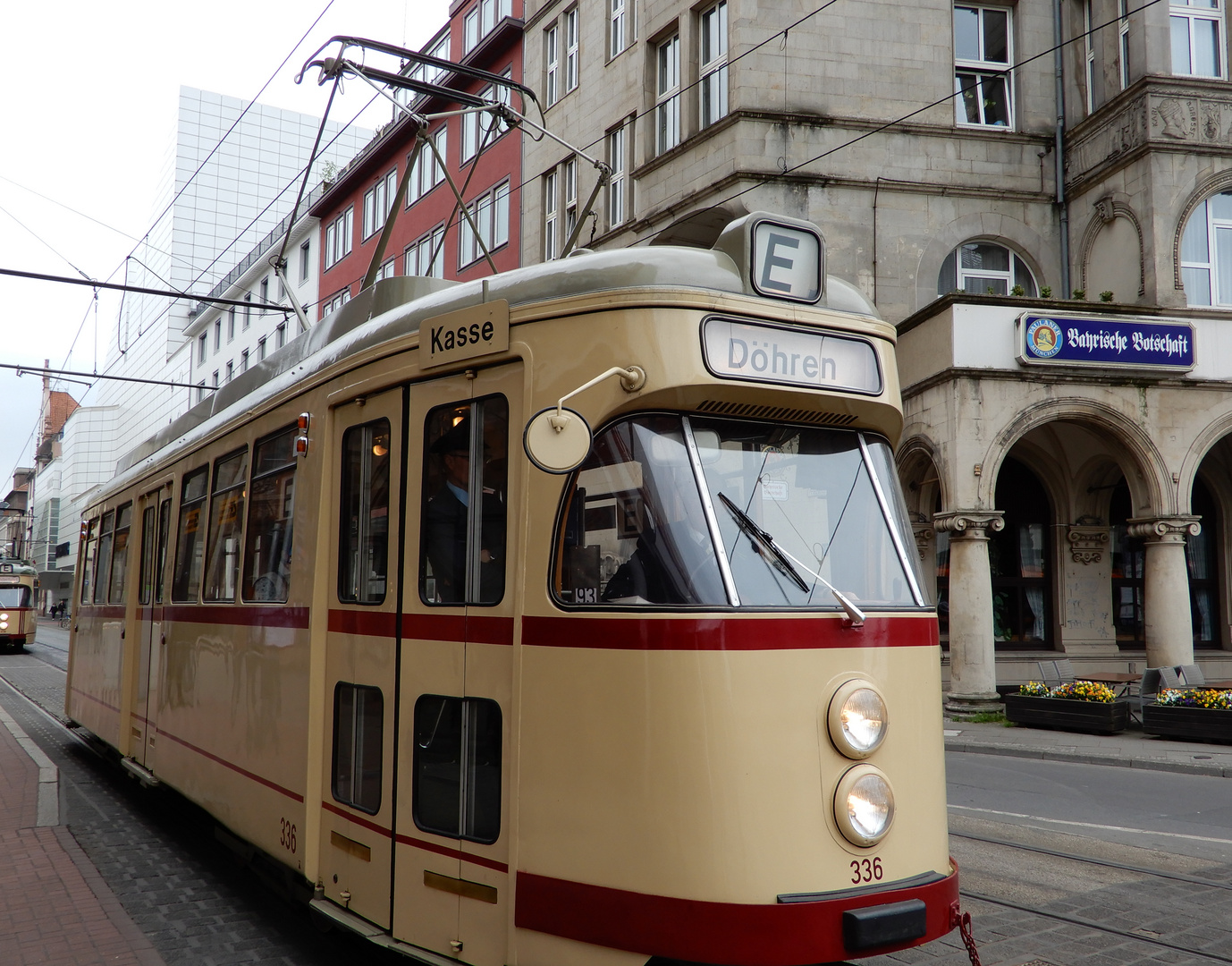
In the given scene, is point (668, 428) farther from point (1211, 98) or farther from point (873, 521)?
point (1211, 98)

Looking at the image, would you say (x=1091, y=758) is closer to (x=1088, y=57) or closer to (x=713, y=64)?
(x=1088, y=57)

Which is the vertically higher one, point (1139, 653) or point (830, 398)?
point (830, 398)

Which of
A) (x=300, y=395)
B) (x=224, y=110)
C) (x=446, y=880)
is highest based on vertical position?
(x=224, y=110)

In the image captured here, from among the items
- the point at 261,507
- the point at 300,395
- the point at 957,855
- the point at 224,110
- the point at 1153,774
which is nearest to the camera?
the point at 300,395

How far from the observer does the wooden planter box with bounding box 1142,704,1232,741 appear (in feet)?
46.1

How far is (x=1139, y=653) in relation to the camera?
20.3 m

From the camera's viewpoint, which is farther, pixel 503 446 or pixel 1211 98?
pixel 1211 98

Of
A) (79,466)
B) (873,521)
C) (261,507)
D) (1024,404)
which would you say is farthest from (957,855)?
(79,466)

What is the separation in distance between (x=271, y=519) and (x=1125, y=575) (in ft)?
62.5

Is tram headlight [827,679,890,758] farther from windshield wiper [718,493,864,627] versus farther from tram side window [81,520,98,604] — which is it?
tram side window [81,520,98,604]

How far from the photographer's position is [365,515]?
5168 mm

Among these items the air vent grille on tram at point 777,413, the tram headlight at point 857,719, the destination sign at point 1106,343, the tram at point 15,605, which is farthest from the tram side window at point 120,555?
the tram at point 15,605

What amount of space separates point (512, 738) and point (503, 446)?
3.77 feet

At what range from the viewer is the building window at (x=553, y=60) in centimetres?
2631
